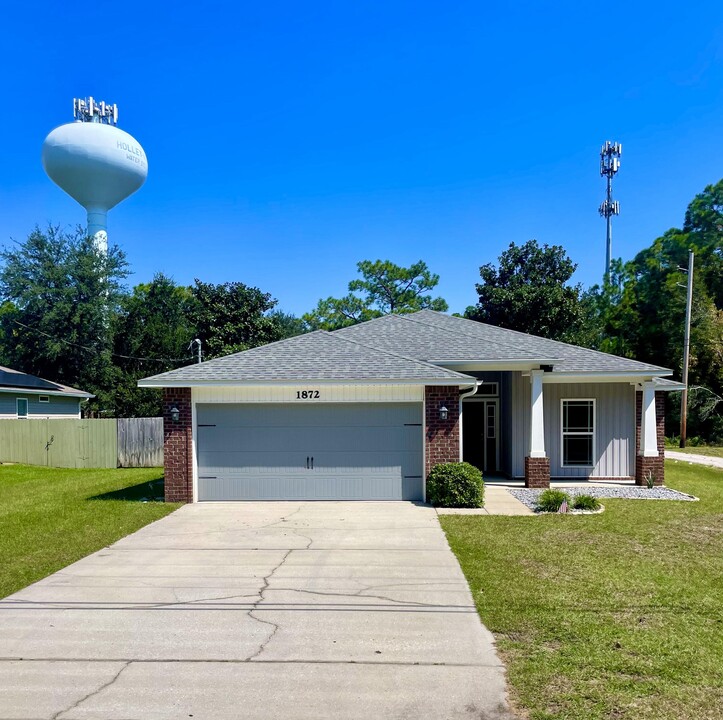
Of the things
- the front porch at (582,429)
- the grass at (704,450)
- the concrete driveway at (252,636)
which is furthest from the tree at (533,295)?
the concrete driveway at (252,636)

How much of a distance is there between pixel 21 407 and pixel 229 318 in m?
12.6

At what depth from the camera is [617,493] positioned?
556 inches

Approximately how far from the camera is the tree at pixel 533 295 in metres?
38.2

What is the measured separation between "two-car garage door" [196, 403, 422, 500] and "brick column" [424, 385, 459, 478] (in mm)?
397

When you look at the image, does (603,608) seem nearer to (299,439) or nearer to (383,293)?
→ (299,439)

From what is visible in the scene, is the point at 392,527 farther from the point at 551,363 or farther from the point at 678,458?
the point at 678,458

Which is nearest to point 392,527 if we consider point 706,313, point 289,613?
point 289,613

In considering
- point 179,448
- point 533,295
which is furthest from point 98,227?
point 179,448

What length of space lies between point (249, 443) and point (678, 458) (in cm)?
2023

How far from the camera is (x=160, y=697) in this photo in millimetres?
4426

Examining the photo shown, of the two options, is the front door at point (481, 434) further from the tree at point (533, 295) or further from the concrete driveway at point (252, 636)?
the tree at point (533, 295)

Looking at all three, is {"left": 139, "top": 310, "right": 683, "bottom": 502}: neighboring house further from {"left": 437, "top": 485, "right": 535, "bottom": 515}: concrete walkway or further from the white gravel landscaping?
the white gravel landscaping

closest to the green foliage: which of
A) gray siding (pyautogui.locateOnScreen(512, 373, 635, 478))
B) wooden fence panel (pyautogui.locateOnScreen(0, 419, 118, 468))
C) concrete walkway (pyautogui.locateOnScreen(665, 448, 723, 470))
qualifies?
concrete walkway (pyautogui.locateOnScreen(665, 448, 723, 470))

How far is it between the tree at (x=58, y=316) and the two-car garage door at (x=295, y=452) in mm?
23709
